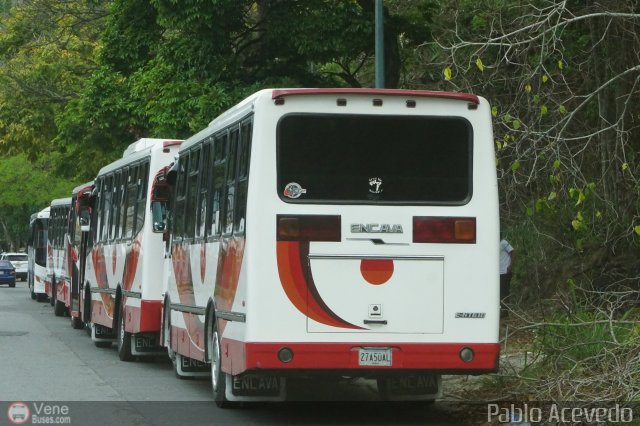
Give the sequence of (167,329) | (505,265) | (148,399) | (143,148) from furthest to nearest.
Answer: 1. (143,148)
2. (505,265)
3. (167,329)
4. (148,399)

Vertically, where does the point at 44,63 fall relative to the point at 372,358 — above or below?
above

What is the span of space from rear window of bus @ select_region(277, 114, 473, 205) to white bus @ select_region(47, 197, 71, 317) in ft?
64.2

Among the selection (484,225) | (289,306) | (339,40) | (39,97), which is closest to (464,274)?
(484,225)

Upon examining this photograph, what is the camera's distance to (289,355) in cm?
1219

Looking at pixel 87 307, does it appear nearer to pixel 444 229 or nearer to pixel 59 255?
pixel 59 255

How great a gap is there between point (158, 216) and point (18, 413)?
5969 millimetres

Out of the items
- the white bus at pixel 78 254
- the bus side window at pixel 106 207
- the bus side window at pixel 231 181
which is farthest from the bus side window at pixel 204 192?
the white bus at pixel 78 254

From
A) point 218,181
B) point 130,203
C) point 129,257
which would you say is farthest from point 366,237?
point 130,203

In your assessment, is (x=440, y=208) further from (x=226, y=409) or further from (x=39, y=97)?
(x=39, y=97)

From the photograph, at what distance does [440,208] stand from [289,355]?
6.09ft

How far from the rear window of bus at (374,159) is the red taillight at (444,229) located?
18 centimetres

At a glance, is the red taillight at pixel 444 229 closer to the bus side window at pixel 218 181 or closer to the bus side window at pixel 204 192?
the bus side window at pixel 218 181

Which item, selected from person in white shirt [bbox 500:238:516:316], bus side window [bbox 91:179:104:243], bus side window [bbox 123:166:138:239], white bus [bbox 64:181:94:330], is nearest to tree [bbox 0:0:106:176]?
white bus [bbox 64:181:94:330]

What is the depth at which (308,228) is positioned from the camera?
40.6 feet
